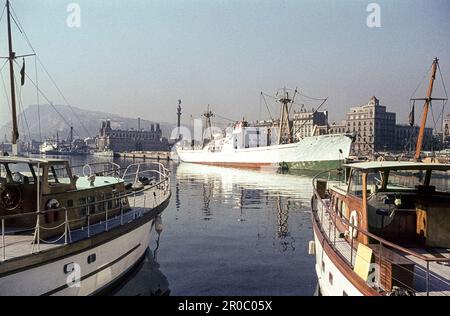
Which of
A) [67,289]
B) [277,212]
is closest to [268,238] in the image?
[277,212]

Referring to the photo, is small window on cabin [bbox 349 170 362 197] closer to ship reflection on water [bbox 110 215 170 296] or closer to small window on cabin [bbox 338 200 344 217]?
small window on cabin [bbox 338 200 344 217]

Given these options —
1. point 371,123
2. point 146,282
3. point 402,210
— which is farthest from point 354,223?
point 371,123

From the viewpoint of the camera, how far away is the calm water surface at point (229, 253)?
564 inches

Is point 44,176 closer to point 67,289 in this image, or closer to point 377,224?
point 67,289

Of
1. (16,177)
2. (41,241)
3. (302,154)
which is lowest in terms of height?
(41,241)

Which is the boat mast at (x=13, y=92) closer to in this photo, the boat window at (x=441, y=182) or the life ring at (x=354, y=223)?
the life ring at (x=354, y=223)

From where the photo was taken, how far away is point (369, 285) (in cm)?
841

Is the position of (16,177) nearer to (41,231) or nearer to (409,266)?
(41,231)

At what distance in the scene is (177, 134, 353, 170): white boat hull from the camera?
237 feet

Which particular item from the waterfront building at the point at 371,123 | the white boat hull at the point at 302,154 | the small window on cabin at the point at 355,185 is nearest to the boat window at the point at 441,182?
the white boat hull at the point at 302,154

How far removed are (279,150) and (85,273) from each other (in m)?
72.5

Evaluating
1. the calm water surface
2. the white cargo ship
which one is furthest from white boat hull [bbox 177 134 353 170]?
the calm water surface

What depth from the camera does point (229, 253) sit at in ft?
60.7

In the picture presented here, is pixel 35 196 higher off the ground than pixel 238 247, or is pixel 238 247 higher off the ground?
pixel 35 196
